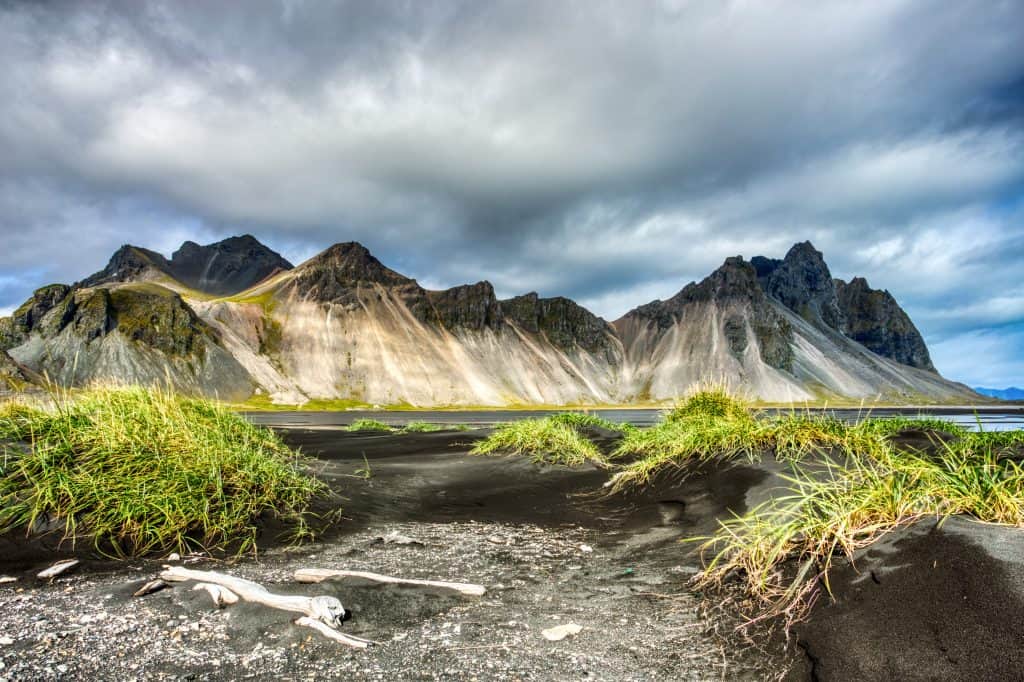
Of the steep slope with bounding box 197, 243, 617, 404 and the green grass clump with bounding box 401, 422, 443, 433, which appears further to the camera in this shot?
the steep slope with bounding box 197, 243, 617, 404

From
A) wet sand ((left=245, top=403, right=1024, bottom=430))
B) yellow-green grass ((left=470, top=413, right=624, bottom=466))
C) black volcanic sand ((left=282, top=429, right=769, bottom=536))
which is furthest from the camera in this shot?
wet sand ((left=245, top=403, right=1024, bottom=430))

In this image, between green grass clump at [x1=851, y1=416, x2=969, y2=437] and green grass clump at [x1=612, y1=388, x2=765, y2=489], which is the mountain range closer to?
green grass clump at [x1=612, y1=388, x2=765, y2=489]

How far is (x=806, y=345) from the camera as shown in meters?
177

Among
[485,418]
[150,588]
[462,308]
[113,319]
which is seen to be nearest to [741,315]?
[462,308]

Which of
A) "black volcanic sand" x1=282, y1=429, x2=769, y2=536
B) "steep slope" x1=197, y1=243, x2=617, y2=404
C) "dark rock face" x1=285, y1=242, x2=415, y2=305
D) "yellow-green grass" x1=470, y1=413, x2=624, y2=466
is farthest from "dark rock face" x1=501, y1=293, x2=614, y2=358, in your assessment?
"black volcanic sand" x1=282, y1=429, x2=769, y2=536

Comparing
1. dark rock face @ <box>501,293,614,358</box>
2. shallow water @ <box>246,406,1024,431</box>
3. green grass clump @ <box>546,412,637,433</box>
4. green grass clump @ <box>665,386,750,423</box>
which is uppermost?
dark rock face @ <box>501,293,614,358</box>

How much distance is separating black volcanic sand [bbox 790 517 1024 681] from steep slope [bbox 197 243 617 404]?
4719 inches

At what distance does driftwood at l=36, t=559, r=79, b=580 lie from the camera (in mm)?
5043

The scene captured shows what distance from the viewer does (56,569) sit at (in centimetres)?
514

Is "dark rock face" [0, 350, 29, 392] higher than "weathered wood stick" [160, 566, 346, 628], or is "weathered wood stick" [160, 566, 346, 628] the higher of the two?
"dark rock face" [0, 350, 29, 392]

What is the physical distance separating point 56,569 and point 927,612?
737 centimetres

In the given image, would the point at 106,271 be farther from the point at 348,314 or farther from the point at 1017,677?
the point at 1017,677

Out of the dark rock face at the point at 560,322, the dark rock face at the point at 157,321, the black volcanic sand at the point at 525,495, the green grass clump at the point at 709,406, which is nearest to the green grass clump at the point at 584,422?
the green grass clump at the point at 709,406

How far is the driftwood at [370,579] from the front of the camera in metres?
5.11
